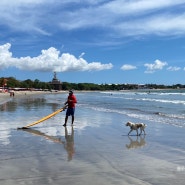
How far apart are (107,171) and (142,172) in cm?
72

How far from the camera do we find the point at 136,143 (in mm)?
11531

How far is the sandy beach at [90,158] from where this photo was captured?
22.7 ft

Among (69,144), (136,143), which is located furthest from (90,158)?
(136,143)

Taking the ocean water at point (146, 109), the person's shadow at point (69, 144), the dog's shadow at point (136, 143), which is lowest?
the ocean water at point (146, 109)

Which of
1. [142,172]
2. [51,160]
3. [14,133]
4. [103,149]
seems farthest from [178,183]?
[14,133]

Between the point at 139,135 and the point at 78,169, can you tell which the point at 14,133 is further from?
the point at 78,169

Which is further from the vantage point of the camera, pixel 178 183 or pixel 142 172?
pixel 142 172

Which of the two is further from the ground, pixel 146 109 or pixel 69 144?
pixel 69 144

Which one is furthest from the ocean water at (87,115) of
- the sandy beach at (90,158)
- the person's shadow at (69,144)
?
the sandy beach at (90,158)

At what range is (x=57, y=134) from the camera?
13.5 m

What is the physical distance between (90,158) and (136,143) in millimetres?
3004

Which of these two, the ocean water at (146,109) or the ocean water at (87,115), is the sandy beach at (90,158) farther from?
the ocean water at (146,109)

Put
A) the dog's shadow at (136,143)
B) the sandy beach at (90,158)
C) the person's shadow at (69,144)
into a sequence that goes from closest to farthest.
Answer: the sandy beach at (90,158) < the person's shadow at (69,144) < the dog's shadow at (136,143)

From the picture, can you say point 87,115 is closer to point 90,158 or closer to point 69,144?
point 69,144
